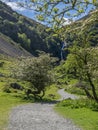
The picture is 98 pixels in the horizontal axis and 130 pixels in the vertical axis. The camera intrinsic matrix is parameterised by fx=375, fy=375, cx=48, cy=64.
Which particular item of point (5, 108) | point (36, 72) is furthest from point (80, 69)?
point (5, 108)

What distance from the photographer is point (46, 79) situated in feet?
219

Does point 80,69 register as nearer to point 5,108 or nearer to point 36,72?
point 36,72

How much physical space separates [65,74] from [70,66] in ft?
11.8

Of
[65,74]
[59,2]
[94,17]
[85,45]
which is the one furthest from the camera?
[65,74]

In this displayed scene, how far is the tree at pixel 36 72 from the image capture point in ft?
217

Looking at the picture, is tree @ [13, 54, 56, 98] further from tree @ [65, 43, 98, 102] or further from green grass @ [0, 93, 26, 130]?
green grass @ [0, 93, 26, 130]

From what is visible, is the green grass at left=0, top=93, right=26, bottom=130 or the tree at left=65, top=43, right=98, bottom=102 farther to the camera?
the tree at left=65, top=43, right=98, bottom=102

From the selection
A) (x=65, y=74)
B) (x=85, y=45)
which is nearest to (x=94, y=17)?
(x=85, y=45)

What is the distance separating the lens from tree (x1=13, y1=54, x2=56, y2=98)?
6606cm

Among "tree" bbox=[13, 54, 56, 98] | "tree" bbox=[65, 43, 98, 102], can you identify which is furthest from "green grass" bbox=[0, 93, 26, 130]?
"tree" bbox=[13, 54, 56, 98]

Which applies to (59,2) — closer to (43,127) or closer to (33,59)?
(43,127)

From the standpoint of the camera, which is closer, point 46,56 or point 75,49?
point 75,49

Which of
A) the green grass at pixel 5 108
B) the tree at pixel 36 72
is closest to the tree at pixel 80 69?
the tree at pixel 36 72

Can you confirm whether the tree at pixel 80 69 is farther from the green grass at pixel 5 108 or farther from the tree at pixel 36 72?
the green grass at pixel 5 108
